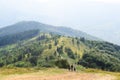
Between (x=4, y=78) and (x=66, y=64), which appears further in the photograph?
(x=66, y=64)

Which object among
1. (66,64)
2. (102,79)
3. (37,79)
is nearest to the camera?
(37,79)

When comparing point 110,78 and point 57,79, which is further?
point 110,78

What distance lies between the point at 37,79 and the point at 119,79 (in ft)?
48.8

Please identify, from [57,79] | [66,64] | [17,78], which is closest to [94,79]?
[57,79]

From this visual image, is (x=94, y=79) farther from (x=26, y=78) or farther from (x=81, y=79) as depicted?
(x=26, y=78)

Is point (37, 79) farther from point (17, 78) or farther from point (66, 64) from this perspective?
point (66, 64)

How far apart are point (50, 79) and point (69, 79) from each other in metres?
3.71

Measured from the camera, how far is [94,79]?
5394 cm

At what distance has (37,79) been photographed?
5153cm

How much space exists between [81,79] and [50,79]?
5619 millimetres

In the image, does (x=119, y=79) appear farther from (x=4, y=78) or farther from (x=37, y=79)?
(x=4, y=78)

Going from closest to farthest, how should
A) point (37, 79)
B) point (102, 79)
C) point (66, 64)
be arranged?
point (37, 79) < point (102, 79) < point (66, 64)

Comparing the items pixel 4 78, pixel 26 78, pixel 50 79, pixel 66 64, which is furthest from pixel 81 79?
pixel 66 64

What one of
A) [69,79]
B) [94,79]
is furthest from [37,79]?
[94,79]
